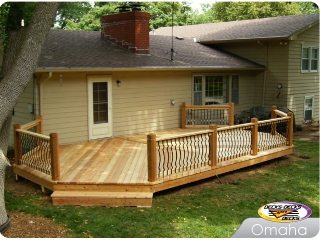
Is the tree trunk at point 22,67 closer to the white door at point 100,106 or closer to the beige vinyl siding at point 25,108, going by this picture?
the beige vinyl siding at point 25,108

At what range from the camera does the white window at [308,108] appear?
16800 millimetres

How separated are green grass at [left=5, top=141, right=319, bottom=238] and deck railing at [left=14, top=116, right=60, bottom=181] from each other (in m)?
0.65

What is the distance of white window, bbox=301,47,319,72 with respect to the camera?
52.9ft

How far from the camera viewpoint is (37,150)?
835 cm

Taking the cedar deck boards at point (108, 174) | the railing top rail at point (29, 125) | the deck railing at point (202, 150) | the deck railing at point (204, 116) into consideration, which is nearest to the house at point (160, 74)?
the deck railing at point (204, 116)

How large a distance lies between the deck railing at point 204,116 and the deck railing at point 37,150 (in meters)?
5.54

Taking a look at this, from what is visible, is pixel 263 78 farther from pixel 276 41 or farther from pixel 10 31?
pixel 10 31

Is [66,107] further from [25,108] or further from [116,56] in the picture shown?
[116,56]

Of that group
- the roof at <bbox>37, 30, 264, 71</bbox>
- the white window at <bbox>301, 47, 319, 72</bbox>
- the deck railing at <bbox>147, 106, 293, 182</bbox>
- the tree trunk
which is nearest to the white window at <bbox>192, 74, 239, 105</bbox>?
the roof at <bbox>37, 30, 264, 71</bbox>

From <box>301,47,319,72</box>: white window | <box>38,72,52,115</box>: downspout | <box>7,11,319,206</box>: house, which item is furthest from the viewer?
<box>301,47,319,72</box>: white window

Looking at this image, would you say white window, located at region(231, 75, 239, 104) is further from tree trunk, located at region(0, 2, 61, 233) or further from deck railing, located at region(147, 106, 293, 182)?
tree trunk, located at region(0, 2, 61, 233)

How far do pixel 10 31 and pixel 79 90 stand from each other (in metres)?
3.98

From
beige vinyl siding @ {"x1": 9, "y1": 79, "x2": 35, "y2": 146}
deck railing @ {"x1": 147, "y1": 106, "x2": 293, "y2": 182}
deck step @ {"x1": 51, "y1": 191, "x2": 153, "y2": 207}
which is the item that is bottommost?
deck step @ {"x1": 51, "y1": 191, "x2": 153, "y2": 207}

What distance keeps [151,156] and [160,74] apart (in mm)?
5974
